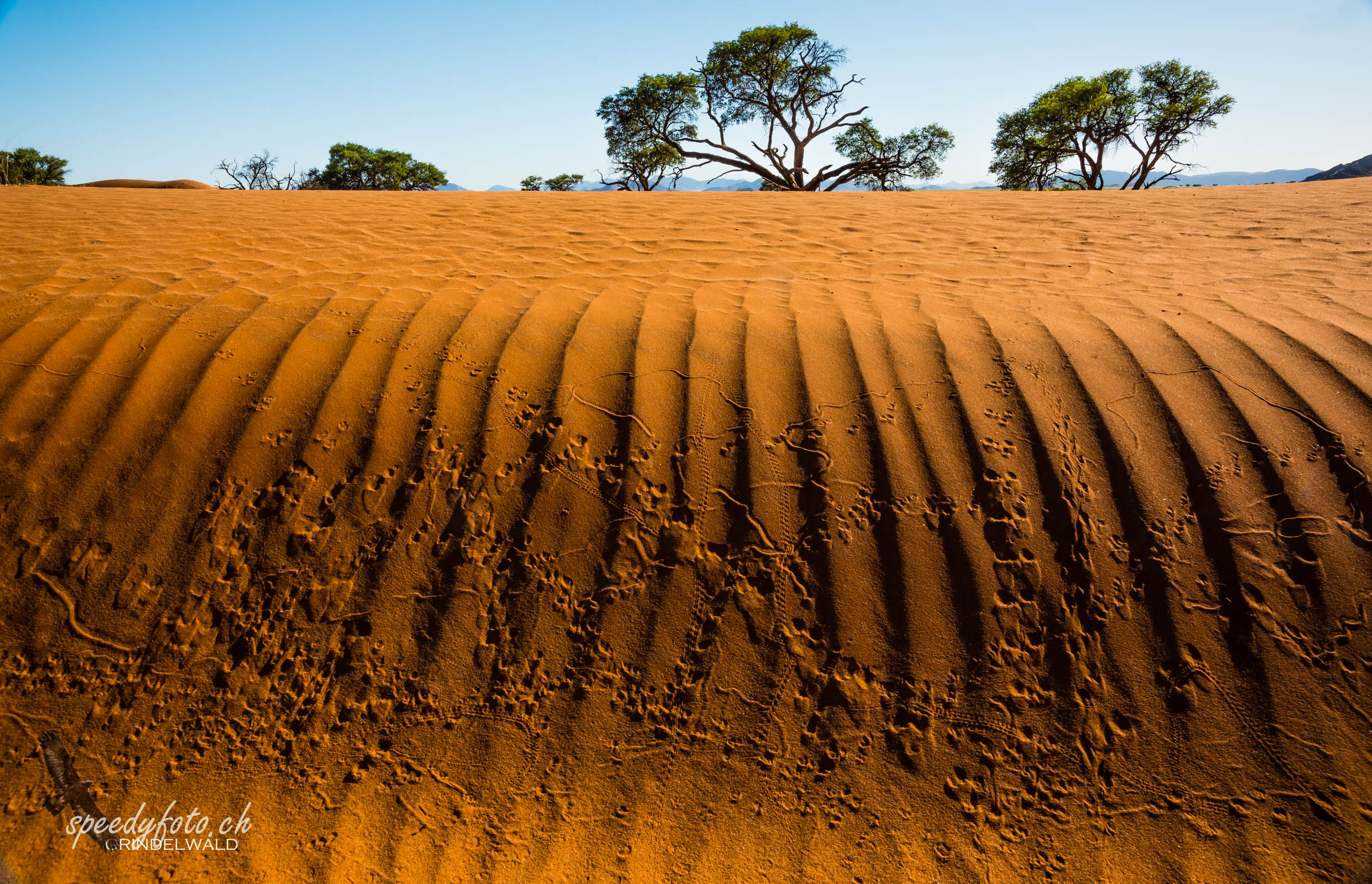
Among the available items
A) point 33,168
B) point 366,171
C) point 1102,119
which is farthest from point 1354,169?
point 33,168

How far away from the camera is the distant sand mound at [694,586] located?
1.71 metres

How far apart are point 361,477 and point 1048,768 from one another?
2.46 metres

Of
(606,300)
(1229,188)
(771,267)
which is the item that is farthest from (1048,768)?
(1229,188)

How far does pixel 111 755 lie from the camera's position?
1.81 meters

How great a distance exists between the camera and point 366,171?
966 inches

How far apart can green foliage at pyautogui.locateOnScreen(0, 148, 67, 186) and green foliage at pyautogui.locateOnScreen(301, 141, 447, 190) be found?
7184 millimetres

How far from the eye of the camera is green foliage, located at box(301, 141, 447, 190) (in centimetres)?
2408

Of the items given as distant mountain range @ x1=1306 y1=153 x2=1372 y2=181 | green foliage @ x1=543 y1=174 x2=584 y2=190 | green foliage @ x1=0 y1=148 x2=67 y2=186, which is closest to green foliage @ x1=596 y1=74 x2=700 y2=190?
green foliage @ x1=543 y1=174 x2=584 y2=190

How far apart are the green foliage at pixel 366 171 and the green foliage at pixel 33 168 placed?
7.18 m

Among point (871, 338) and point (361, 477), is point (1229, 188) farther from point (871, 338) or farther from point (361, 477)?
point (361, 477)

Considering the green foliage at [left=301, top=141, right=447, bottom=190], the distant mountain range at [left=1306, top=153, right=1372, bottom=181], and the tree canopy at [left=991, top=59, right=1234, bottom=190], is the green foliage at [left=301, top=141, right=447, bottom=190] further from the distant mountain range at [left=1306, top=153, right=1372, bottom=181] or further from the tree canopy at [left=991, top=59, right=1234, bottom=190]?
the distant mountain range at [left=1306, top=153, right=1372, bottom=181]

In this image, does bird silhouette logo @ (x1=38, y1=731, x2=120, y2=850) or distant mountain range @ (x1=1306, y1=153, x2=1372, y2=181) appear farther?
distant mountain range @ (x1=1306, y1=153, x2=1372, y2=181)

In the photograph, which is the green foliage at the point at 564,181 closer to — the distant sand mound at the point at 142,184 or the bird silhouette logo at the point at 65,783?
the distant sand mound at the point at 142,184

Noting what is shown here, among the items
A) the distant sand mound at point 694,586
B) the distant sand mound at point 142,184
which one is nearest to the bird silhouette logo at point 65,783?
the distant sand mound at point 694,586
